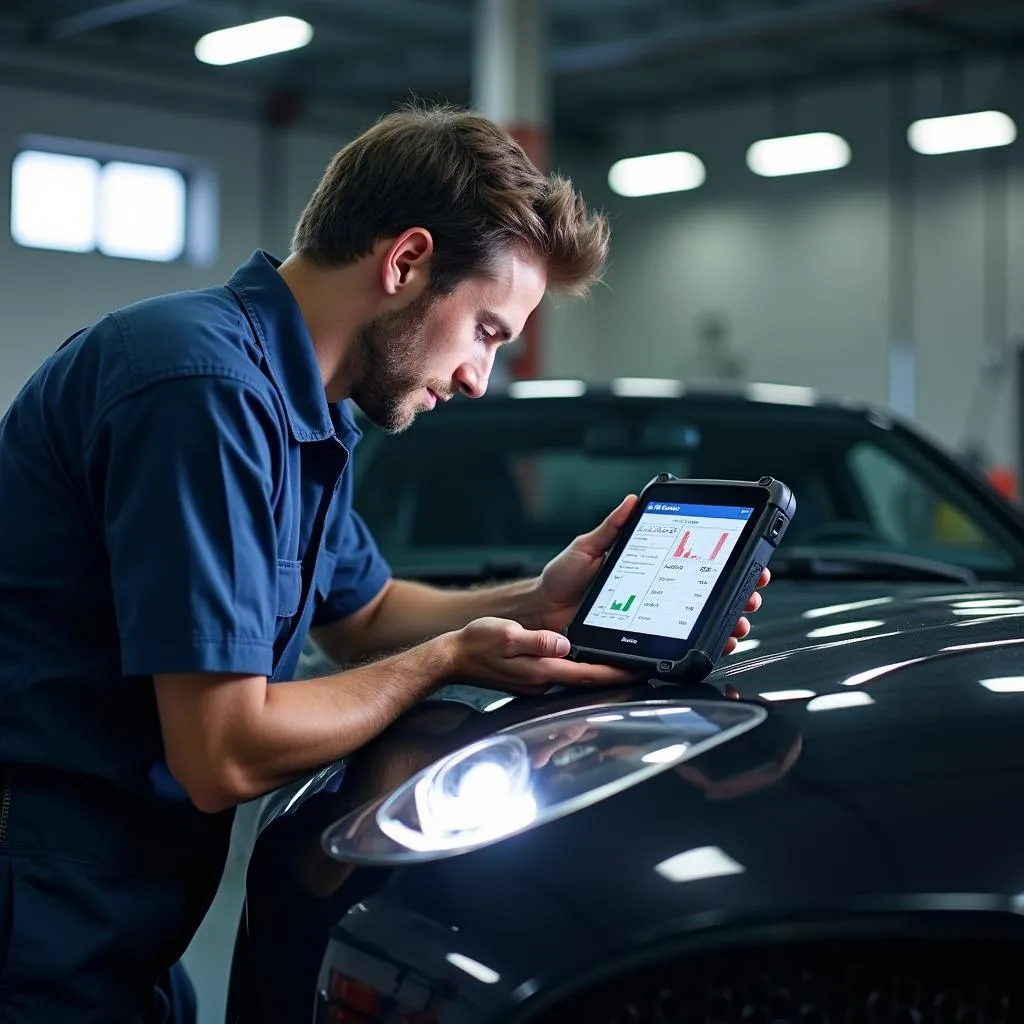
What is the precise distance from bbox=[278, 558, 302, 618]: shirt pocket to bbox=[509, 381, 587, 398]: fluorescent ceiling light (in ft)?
4.12

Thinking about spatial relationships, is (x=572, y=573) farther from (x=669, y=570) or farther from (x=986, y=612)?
(x=986, y=612)

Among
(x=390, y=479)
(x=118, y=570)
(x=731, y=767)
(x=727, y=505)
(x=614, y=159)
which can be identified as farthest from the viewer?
(x=614, y=159)

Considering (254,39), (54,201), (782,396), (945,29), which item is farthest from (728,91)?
(782,396)

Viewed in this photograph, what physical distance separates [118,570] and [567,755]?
46 centimetres

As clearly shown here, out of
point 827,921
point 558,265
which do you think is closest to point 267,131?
point 558,265

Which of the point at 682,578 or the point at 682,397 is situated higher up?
the point at 682,397

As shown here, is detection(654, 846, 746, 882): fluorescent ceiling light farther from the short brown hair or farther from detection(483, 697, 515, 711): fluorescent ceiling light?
the short brown hair

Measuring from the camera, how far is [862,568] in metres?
2.26

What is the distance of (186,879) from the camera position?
155cm

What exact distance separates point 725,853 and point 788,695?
25cm

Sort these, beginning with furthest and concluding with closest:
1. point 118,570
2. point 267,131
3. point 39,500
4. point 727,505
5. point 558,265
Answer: point 267,131 → point 558,265 → point 727,505 → point 39,500 → point 118,570

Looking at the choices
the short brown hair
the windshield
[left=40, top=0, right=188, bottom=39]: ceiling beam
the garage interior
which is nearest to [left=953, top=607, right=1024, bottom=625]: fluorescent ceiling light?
the short brown hair

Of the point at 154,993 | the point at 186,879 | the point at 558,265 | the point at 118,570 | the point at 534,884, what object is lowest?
the point at 154,993

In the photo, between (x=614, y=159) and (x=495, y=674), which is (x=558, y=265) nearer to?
(x=495, y=674)
